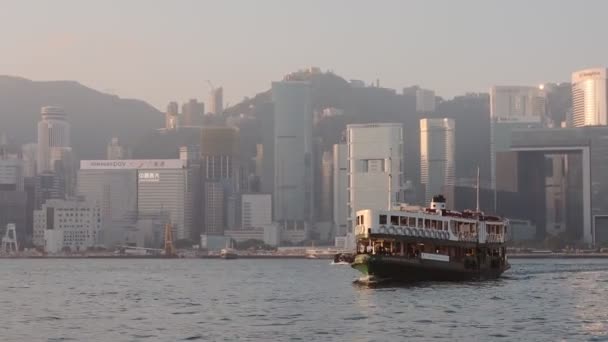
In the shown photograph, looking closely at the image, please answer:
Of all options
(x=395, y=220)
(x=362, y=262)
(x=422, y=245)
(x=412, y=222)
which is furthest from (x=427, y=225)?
(x=362, y=262)

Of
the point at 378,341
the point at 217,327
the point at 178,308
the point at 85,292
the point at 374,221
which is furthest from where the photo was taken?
the point at 85,292

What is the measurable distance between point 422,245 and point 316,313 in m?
32.7

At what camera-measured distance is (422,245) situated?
125 metres

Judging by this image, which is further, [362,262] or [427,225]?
[427,225]

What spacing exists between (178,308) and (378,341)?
1203 inches

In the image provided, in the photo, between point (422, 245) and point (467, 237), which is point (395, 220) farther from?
point (467, 237)

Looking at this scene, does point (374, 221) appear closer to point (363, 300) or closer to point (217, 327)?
point (363, 300)

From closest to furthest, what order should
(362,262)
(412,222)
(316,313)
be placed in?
(316,313) < (362,262) < (412,222)

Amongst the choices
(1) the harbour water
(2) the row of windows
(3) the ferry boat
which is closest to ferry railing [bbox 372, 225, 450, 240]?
(3) the ferry boat

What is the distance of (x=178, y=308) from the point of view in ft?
333

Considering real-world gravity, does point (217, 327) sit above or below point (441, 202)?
below

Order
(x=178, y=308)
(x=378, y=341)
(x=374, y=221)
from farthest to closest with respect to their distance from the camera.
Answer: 1. (x=374, y=221)
2. (x=178, y=308)
3. (x=378, y=341)

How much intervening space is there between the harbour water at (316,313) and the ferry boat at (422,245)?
274 centimetres

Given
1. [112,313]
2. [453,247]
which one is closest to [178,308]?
[112,313]
